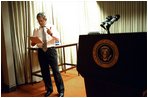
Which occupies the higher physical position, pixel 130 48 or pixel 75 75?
pixel 130 48

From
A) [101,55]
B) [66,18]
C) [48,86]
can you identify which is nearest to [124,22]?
[66,18]

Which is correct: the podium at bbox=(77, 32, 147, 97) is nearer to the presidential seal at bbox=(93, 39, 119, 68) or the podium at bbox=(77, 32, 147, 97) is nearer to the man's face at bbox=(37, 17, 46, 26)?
the presidential seal at bbox=(93, 39, 119, 68)

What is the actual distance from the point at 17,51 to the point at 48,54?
0.94 meters

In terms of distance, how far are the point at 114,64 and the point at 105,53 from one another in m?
0.09

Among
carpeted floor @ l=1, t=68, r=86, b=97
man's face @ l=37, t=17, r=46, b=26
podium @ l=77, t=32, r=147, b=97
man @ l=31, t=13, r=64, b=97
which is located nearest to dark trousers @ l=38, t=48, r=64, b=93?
man @ l=31, t=13, r=64, b=97

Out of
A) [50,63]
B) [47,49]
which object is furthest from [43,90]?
[47,49]

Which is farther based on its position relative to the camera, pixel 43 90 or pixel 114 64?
pixel 43 90

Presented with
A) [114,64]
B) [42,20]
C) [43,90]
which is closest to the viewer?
[114,64]

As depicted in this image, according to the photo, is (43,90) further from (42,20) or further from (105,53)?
(105,53)

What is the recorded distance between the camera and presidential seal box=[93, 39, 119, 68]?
1.06m

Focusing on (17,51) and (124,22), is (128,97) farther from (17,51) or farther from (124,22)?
(124,22)

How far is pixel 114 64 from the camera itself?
1056mm

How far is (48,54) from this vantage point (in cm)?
258

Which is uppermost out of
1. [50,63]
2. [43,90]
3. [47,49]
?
[47,49]
